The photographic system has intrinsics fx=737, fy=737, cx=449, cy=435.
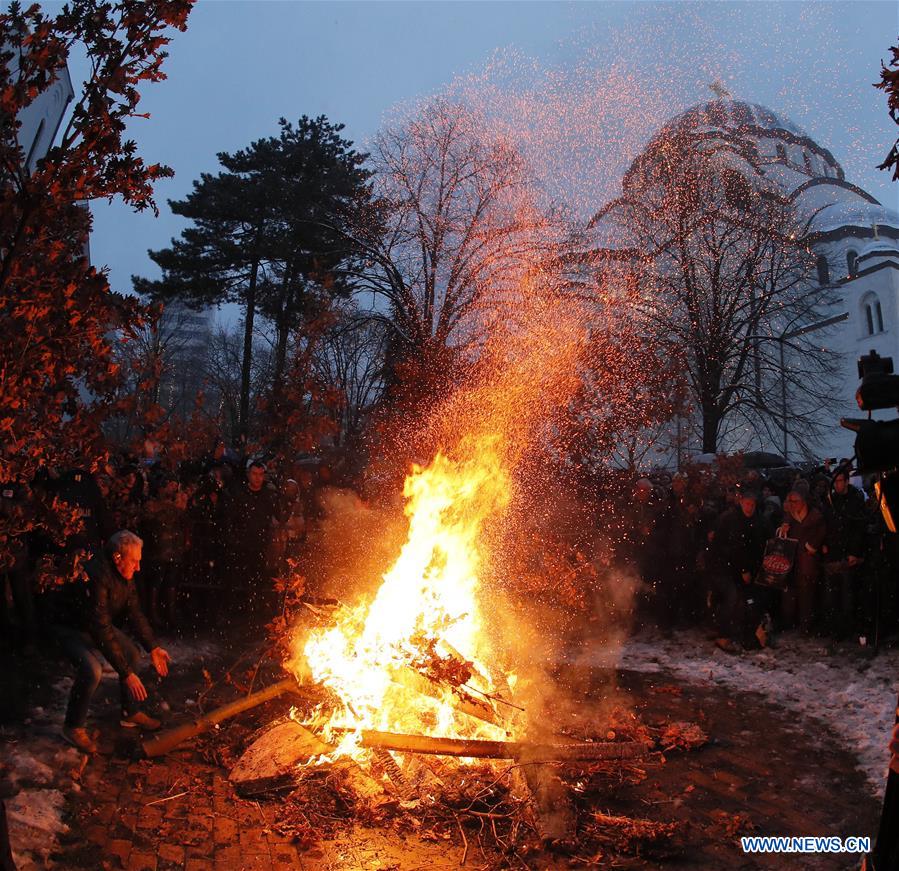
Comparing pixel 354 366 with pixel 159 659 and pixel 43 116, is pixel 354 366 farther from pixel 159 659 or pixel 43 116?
pixel 159 659

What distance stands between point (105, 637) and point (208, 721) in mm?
1052

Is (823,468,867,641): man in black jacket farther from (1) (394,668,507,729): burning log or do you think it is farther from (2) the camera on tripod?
(2) the camera on tripod

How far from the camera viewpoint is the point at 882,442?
9.23 feet

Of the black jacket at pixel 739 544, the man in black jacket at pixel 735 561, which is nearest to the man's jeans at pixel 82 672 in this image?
the man in black jacket at pixel 735 561

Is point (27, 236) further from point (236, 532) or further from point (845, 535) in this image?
point (845, 535)

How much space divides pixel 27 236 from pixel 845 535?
8.64 m

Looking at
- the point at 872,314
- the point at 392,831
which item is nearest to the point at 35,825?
the point at 392,831

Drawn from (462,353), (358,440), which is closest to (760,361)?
(462,353)

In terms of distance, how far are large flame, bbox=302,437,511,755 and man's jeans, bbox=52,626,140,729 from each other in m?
1.52

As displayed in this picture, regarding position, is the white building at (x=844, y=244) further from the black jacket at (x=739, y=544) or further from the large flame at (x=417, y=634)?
the large flame at (x=417, y=634)

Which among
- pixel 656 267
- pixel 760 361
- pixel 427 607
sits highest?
pixel 656 267

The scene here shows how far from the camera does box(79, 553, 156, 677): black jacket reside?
19.1 ft

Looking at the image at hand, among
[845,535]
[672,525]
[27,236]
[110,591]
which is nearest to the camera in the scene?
[27,236]

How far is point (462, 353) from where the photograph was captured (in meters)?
18.2
